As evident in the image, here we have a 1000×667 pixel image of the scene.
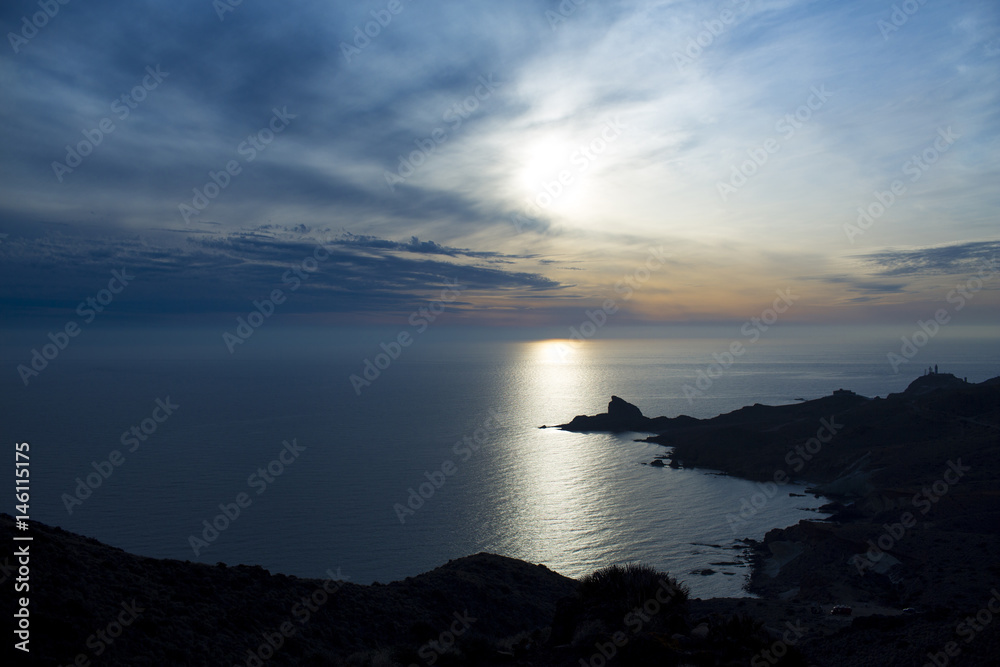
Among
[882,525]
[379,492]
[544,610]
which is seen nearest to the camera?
[544,610]

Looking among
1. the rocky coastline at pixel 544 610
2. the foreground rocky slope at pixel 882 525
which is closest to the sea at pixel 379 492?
the foreground rocky slope at pixel 882 525

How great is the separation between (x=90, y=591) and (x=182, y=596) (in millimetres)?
2368

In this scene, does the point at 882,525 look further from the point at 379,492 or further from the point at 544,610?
the point at 379,492

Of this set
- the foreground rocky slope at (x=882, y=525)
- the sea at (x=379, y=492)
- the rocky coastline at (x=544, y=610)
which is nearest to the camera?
the rocky coastline at (x=544, y=610)

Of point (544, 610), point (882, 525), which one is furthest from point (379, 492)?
point (882, 525)

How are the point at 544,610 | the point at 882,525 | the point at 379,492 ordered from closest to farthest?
1. the point at 544,610
2. the point at 882,525
3. the point at 379,492

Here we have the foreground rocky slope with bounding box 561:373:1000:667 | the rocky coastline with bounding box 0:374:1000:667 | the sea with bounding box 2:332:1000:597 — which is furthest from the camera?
the sea with bounding box 2:332:1000:597

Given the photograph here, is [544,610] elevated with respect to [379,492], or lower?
elevated

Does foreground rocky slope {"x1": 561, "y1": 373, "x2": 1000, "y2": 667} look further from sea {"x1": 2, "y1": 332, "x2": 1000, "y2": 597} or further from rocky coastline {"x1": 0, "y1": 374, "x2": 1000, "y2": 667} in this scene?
sea {"x1": 2, "y1": 332, "x2": 1000, "y2": 597}

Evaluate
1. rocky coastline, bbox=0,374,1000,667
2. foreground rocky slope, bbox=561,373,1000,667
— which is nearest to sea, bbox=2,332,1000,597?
foreground rocky slope, bbox=561,373,1000,667

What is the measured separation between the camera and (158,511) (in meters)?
50.4

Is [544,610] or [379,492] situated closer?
[544,610]

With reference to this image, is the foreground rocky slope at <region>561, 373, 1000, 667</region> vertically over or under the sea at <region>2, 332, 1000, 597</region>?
over

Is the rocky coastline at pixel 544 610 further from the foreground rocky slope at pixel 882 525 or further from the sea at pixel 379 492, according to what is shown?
the sea at pixel 379 492
